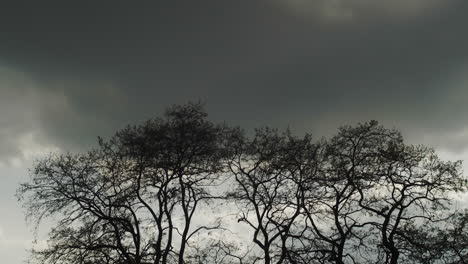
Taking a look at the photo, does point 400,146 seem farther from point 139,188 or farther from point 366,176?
point 139,188

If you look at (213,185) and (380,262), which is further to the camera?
(213,185)

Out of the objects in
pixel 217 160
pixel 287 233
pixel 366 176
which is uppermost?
pixel 217 160

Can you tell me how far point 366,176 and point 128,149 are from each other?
15.5 metres

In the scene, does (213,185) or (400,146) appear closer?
(400,146)

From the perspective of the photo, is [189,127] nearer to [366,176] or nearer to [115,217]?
[115,217]

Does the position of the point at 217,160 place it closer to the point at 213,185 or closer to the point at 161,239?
the point at 213,185

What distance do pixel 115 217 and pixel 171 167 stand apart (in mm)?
4816

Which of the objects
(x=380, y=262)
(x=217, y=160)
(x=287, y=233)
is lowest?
(x=380, y=262)

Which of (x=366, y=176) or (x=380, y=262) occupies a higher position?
(x=366, y=176)

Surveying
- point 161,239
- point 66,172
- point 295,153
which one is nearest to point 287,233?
point 295,153

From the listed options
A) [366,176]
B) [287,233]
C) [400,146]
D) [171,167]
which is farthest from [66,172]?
[400,146]

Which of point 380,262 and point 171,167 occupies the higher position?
point 171,167

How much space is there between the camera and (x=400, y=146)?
3425cm

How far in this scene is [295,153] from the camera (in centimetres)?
3553
